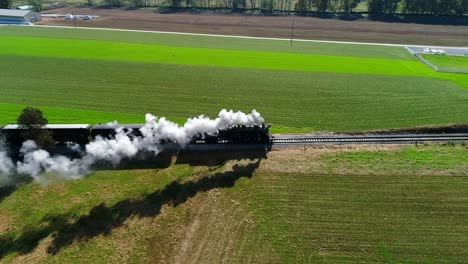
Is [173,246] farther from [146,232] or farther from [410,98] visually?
[410,98]

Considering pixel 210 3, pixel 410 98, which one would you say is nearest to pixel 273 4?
pixel 210 3

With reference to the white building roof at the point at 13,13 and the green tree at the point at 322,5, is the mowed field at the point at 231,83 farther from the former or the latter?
the green tree at the point at 322,5

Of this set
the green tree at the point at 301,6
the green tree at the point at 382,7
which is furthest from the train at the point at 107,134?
the green tree at the point at 382,7

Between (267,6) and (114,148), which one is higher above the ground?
(267,6)

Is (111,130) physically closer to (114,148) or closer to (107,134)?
(107,134)

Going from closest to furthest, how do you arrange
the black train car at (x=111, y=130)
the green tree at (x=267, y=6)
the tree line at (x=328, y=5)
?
the black train car at (x=111, y=130), the tree line at (x=328, y=5), the green tree at (x=267, y=6)

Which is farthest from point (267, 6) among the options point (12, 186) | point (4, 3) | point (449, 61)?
point (12, 186)
